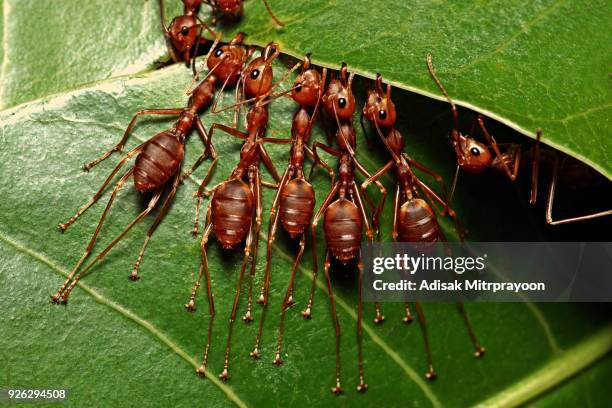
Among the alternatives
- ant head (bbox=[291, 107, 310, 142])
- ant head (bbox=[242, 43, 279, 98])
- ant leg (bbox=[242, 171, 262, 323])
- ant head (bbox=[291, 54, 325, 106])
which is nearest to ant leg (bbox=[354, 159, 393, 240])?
ant head (bbox=[291, 107, 310, 142])

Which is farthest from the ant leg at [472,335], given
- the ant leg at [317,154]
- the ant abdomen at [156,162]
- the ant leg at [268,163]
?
the ant abdomen at [156,162]

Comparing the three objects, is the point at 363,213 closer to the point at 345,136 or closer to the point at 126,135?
the point at 345,136

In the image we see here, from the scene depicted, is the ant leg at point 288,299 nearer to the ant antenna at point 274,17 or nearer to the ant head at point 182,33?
the ant antenna at point 274,17

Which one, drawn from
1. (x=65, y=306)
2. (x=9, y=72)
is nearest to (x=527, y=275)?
(x=65, y=306)

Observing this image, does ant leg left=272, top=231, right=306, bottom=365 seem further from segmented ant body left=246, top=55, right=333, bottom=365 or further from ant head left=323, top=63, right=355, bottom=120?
ant head left=323, top=63, right=355, bottom=120

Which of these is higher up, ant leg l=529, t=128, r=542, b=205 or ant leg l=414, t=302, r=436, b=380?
ant leg l=529, t=128, r=542, b=205
